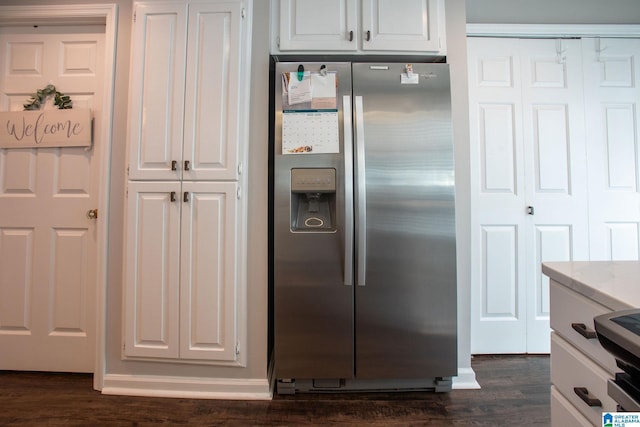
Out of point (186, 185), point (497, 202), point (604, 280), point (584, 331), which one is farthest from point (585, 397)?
point (186, 185)

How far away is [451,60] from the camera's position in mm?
1553

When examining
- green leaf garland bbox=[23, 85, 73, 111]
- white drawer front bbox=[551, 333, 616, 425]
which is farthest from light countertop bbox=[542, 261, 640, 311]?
green leaf garland bbox=[23, 85, 73, 111]

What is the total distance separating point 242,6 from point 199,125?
0.73 metres

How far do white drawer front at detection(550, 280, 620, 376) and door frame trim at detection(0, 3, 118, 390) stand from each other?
2.11 m

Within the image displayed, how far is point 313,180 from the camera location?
1.40m

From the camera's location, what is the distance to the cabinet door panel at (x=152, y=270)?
1.43 metres

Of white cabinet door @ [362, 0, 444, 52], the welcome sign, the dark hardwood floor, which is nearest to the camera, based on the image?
the dark hardwood floor

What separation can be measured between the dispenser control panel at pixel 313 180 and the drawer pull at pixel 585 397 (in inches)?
44.2

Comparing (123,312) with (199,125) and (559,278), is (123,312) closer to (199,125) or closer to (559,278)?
(199,125)

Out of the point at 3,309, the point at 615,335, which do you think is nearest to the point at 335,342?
the point at 615,335

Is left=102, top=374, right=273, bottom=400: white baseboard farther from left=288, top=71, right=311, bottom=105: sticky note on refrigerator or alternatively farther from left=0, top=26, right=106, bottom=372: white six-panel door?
left=288, top=71, right=311, bottom=105: sticky note on refrigerator

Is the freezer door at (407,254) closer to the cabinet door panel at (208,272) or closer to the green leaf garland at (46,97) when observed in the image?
the cabinet door panel at (208,272)

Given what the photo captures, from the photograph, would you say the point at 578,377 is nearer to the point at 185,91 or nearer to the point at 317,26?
the point at 317,26

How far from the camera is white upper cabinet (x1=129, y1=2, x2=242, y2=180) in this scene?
1455mm
